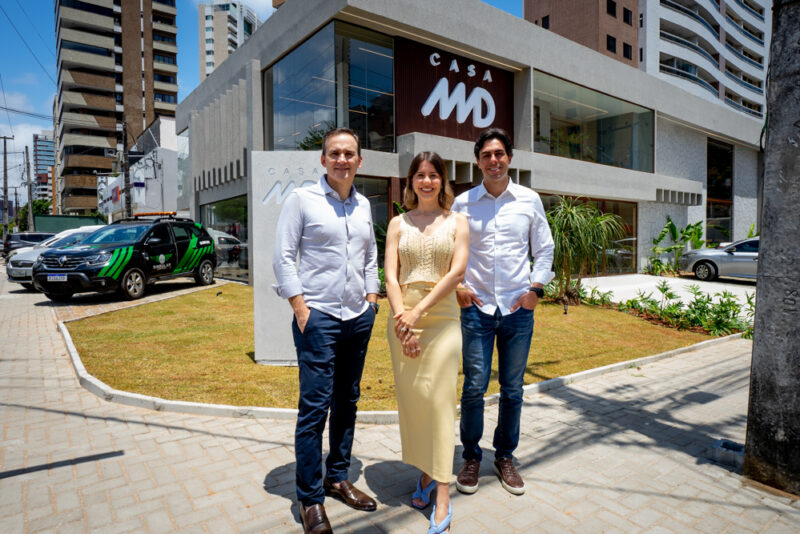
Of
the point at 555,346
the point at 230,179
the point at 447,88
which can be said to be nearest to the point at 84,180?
the point at 230,179

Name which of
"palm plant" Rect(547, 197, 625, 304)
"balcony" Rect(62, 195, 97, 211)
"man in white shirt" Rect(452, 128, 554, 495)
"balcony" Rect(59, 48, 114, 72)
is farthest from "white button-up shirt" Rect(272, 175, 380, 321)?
"balcony" Rect(59, 48, 114, 72)

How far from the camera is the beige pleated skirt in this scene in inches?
108

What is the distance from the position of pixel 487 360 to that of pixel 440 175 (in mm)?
1209

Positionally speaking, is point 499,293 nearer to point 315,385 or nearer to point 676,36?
point 315,385

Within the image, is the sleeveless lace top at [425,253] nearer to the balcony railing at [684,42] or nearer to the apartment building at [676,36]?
the apartment building at [676,36]

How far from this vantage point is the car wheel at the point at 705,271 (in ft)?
54.0

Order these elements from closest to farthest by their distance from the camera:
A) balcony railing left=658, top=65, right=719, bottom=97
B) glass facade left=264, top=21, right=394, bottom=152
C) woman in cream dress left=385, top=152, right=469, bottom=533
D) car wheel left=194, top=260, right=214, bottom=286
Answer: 1. woman in cream dress left=385, top=152, right=469, bottom=533
2. glass facade left=264, top=21, right=394, bottom=152
3. car wheel left=194, top=260, right=214, bottom=286
4. balcony railing left=658, top=65, right=719, bottom=97

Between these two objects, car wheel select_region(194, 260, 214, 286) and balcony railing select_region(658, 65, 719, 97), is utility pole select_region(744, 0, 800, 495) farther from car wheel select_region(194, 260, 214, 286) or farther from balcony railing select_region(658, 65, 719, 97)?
balcony railing select_region(658, 65, 719, 97)

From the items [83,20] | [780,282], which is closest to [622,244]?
[780,282]

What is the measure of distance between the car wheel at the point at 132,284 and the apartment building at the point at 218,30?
367 feet

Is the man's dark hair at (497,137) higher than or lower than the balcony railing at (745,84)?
lower

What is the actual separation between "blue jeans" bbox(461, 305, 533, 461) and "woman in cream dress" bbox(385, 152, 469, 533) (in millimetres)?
263

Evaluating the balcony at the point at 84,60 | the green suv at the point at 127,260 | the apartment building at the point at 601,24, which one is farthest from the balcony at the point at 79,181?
the green suv at the point at 127,260

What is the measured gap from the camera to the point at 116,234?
11867 mm
